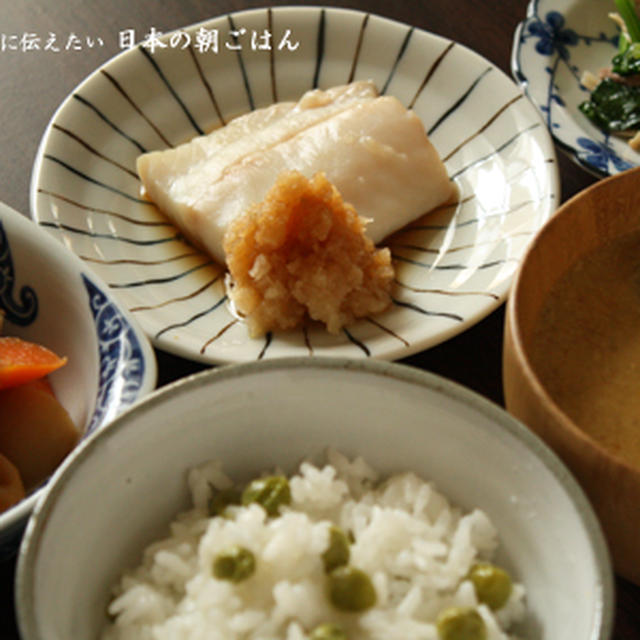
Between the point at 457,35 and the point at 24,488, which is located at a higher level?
the point at 457,35

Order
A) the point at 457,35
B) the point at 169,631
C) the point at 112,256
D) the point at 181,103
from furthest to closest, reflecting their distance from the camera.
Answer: the point at 457,35
the point at 181,103
the point at 112,256
the point at 169,631

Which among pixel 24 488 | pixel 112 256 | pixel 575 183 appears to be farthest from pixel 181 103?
pixel 24 488

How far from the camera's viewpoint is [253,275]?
5.86 ft

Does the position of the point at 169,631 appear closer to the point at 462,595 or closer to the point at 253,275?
the point at 462,595

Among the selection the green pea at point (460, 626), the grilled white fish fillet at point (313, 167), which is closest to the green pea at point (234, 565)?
the green pea at point (460, 626)

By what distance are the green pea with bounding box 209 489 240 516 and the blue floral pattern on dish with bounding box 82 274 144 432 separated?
0.61 ft

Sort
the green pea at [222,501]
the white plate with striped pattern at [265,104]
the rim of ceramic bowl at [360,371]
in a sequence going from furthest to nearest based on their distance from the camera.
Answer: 1. the white plate with striped pattern at [265,104]
2. the green pea at [222,501]
3. the rim of ceramic bowl at [360,371]

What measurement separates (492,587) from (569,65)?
1.72 m

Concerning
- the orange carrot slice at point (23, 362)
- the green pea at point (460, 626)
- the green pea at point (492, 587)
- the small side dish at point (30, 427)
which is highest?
the orange carrot slice at point (23, 362)

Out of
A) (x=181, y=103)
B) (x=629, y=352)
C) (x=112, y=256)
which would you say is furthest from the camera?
(x=181, y=103)

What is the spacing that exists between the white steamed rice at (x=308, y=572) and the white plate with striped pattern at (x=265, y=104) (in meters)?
0.58

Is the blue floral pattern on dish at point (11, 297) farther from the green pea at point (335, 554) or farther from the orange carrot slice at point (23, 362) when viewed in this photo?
the green pea at point (335, 554)

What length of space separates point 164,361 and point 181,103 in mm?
905

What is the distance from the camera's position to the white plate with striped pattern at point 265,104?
178cm
